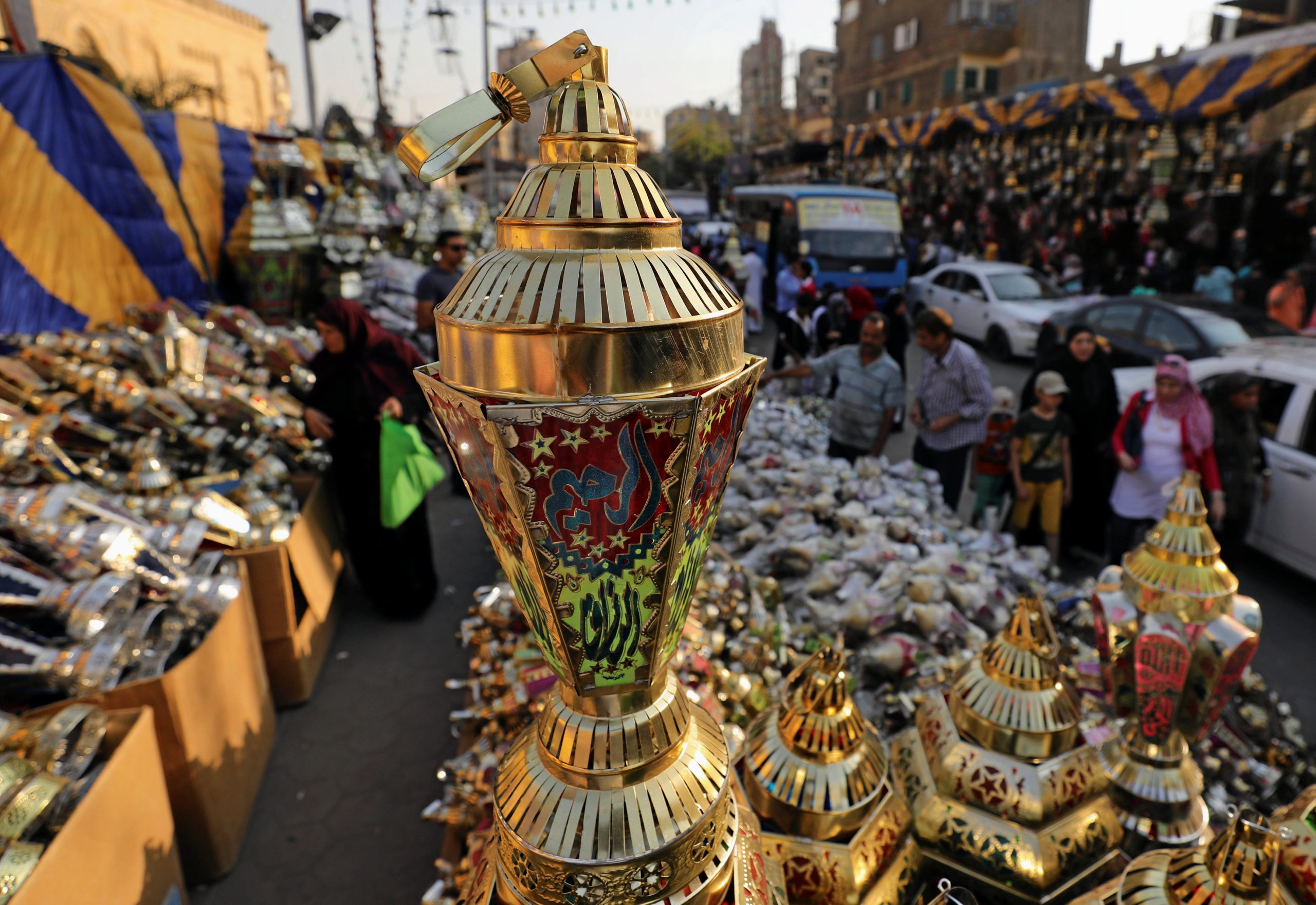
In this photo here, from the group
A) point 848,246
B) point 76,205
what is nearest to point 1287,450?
point 76,205

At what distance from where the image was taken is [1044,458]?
3881 mm

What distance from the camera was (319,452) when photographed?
3.87 m

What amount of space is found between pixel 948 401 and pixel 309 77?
1349cm

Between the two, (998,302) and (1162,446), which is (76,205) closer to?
(1162,446)

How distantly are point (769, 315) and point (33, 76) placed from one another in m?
10.8

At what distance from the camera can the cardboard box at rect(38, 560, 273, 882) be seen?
2.00 metres

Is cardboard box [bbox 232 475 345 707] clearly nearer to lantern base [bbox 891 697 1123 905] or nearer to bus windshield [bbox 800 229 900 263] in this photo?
lantern base [bbox 891 697 1123 905]

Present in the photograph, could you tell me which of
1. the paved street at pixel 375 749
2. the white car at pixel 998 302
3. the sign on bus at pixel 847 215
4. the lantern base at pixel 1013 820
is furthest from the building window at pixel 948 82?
the lantern base at pixel 1013 820

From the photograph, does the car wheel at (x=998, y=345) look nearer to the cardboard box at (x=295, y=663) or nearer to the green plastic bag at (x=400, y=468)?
the green plastic bag at (x=400, y=468)

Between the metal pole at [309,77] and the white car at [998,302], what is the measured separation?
36.2 ft

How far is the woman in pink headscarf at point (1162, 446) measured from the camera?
3.44m

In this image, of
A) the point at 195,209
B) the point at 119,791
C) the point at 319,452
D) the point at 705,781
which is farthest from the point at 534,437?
the point at 195,209

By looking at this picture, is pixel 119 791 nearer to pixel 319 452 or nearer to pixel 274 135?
pixel 319 452

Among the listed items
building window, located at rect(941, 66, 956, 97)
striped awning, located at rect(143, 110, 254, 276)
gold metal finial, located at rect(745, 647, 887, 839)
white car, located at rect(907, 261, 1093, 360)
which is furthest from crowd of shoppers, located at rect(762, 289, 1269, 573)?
building window, located at rect(941, 66, 956, 97)
